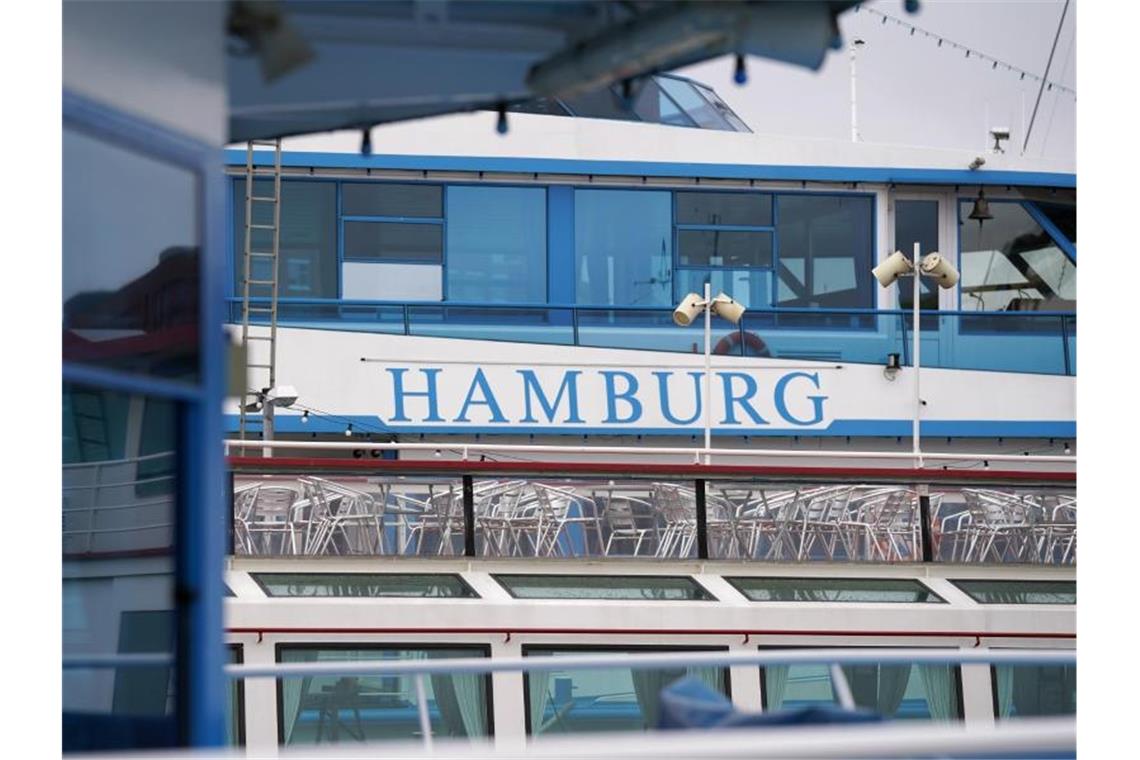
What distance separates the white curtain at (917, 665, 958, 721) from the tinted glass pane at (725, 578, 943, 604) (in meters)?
0.38

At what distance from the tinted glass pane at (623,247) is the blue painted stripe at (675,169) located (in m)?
0.25

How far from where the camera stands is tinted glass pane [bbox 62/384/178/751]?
154 inches

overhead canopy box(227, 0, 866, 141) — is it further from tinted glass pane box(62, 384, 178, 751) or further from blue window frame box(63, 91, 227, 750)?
tinted glass pane box(62, 384, 178, 751)

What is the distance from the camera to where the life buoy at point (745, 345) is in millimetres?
15078

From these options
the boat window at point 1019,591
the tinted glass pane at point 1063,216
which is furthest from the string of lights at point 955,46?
the boat window at point 1019,591

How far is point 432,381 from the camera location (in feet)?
48.0

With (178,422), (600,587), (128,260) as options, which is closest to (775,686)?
(600,587)

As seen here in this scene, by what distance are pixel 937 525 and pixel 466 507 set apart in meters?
2.60

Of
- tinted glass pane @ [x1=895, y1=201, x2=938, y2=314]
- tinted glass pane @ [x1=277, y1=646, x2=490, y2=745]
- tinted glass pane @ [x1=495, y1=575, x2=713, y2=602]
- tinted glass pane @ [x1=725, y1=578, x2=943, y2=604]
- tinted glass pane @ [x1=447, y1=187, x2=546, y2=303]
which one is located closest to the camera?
tinted glass pane @ [x1=277, y1=646, x2=490, y2=745]

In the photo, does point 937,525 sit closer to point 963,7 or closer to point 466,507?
→ point 466,507

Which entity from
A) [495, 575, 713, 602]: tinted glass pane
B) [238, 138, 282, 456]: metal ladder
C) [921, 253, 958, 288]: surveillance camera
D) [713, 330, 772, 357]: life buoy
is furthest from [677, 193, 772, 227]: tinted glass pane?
[495, 575, 713, 602]: tinted glass pane
